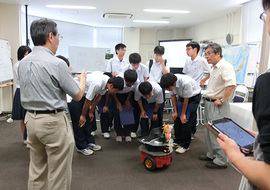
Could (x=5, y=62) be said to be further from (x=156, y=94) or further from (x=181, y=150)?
(x=181, y=150)

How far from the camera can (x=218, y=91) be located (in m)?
2.33

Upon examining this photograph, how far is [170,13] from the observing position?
213 inches

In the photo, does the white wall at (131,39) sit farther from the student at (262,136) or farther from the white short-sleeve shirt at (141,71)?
the student at (262,136)

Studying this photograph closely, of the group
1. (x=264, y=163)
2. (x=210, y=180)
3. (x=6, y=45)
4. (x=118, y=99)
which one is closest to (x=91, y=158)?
(x=118, y=99)

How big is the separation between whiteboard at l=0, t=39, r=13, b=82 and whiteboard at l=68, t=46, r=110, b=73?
1.93 metres

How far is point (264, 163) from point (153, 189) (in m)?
1.64

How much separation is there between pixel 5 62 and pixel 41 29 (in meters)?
3.65

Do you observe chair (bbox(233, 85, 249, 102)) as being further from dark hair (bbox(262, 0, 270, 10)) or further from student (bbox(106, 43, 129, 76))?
dark hair (bbox(262, 0, 270, 10))

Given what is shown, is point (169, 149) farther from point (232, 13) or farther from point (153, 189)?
point (232, 13)

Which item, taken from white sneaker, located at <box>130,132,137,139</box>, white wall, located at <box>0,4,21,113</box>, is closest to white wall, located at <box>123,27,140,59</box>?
white wall, located at <box>0,4,21,113</box>

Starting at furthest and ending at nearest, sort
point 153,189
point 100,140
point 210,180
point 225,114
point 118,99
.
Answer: point 100,140 → point 118,99 → point 225,114 → point 210,180 → point 153,189

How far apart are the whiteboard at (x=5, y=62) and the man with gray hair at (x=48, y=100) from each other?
3.42 meters

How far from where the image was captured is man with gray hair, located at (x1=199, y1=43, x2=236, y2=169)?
2.22 m

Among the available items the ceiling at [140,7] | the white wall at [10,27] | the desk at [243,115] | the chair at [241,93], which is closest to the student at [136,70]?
the desk at [243,115]
